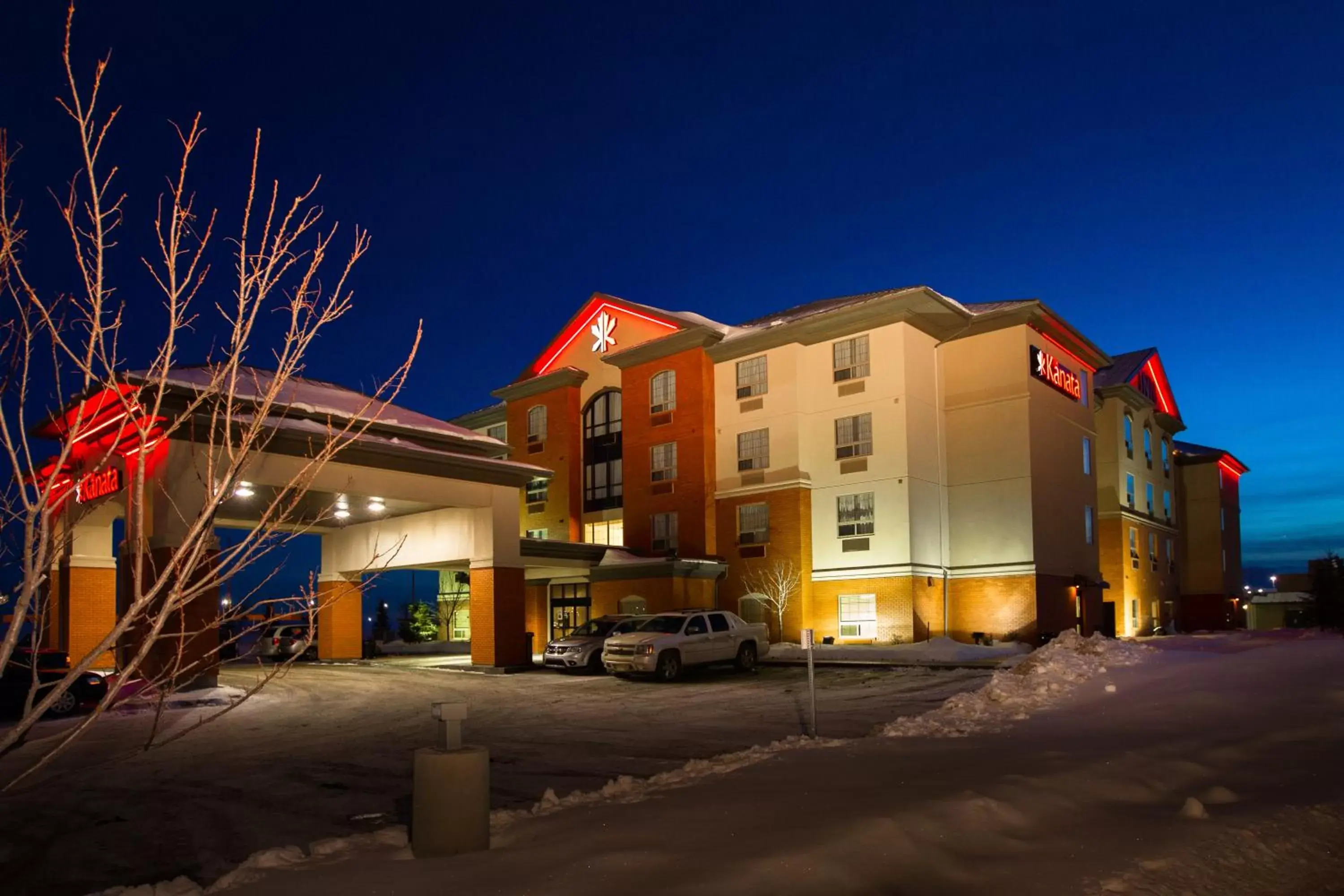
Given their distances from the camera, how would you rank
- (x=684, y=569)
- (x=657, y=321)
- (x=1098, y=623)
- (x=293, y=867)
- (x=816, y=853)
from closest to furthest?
(x=816, y=853) → (x=293, y=867) → (x=684, y=569) → (x=1098, y=623) → (x=657, y=321)

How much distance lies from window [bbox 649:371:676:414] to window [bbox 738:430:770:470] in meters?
3.68

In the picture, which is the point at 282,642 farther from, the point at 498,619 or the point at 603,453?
the point at 603,453

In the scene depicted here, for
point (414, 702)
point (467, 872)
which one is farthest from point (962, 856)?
point (414, 702)

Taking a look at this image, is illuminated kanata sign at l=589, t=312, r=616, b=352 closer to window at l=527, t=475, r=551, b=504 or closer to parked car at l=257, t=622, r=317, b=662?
window at l=527, t=475, r=551, b=504

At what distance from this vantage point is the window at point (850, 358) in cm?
3781

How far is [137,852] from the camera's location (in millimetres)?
8922

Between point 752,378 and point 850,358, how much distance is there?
4.32 m

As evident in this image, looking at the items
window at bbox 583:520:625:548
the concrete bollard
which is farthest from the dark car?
window at bbox 583:520:625:548

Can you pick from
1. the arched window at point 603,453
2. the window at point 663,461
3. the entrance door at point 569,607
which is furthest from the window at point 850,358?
the entrance door at point 569,607

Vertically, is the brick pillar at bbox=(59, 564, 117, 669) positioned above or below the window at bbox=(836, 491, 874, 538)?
below

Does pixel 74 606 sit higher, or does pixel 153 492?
pixel 153 492

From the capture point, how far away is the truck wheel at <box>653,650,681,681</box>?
25234 mm

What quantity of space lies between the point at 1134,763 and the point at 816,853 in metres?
4.50

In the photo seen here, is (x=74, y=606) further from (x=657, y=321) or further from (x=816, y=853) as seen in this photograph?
(x=816, y=853)
